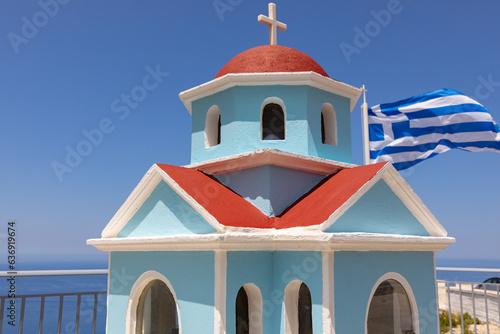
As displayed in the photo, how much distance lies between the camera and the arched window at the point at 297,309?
6.13 meters

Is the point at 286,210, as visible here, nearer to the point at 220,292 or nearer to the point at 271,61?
the point at 220,292

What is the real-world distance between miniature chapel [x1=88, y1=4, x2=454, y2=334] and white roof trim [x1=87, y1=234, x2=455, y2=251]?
0.02m

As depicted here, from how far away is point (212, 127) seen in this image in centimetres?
859

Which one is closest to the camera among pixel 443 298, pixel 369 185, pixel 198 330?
pixel 198 330

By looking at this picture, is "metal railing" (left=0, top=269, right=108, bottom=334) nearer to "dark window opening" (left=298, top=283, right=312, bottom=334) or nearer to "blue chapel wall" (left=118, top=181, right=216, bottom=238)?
"blue chapel wall" (left=118, top=181, right=216, bottom=238)

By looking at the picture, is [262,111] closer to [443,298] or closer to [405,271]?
[405,271]

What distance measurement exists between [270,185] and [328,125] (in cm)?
221

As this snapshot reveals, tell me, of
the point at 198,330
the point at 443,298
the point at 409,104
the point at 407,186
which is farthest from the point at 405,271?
the point at 443,298

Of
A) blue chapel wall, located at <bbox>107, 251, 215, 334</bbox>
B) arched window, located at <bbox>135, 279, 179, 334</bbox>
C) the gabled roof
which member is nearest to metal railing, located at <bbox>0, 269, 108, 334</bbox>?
blue chapel wall, located at <bbox>107, 251, 215, 334</bbox>

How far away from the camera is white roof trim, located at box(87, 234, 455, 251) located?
564 centimetres

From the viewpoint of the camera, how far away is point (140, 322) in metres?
7.13

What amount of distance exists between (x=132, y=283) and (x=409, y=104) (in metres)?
7.27

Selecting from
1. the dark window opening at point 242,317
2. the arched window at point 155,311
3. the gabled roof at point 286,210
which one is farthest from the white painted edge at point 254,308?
the arched window at point 155,311

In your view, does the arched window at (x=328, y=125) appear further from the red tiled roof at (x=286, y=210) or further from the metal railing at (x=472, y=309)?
the metal railing at (x=472, y=309)
